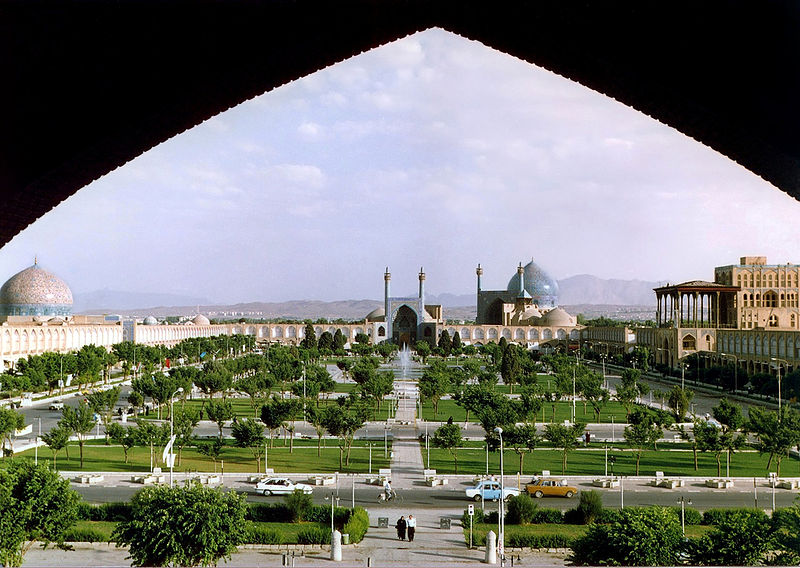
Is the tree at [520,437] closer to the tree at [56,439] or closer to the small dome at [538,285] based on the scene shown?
the tree at [56,439]

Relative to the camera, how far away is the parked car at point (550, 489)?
14.3 meters

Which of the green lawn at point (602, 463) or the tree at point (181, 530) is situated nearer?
the tree at point (181, 530)

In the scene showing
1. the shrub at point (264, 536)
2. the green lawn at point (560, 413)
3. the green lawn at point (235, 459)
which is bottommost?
the green lawn at point (560, 413)

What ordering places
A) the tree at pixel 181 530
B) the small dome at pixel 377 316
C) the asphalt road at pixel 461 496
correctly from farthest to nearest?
the small dome at pixel 377 316
the asphalt road at pixel 461 496
the tree at pixel 181 530

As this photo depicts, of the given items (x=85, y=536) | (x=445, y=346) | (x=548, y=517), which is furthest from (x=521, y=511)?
(x=445, y=346)

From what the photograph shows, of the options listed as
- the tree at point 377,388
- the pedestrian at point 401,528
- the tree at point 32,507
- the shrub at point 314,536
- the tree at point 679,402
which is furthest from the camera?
the tree at point 377,388

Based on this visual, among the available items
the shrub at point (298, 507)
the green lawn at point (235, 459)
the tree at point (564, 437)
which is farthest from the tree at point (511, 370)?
the shrub at point (298, 507)

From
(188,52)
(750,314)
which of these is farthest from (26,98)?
(750,314)

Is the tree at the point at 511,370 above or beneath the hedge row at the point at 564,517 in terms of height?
above

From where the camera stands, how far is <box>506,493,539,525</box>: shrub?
40.3ft

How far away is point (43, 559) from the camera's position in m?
10.3

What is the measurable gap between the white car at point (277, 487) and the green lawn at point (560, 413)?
404 inches

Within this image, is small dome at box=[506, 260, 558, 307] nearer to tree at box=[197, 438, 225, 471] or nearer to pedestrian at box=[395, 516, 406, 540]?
tree at box=[197, 438, 225, 471]

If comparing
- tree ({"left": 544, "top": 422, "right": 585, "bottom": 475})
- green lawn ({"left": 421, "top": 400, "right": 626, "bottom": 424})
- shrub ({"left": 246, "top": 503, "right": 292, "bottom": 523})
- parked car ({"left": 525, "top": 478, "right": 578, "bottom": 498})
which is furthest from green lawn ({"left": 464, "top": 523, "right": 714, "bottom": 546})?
green lawn ({"left": 421, "top": 400, "right": 626, "bottom": 424})
